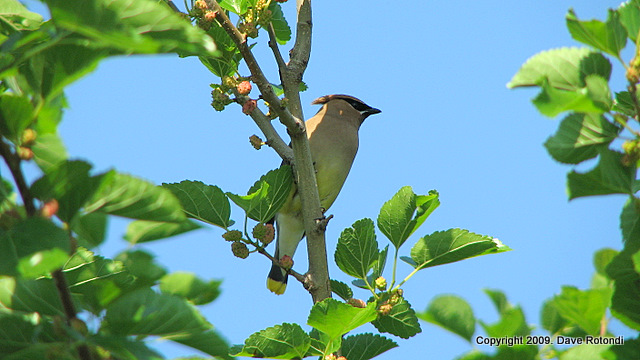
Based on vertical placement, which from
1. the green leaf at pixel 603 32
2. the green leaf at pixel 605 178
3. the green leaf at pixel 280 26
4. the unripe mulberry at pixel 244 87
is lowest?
the green leaf at pixel 605 178

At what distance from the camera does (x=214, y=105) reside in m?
3.31

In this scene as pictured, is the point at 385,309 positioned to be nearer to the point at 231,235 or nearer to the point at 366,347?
the point at 366,347

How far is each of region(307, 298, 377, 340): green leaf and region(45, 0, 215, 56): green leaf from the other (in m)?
1.15

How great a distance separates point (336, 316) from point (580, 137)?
1.02 meters

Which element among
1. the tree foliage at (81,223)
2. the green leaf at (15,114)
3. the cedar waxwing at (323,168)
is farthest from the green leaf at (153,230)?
the cedar waxwing at (323,168)

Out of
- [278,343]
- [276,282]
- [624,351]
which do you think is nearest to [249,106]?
[278,343]

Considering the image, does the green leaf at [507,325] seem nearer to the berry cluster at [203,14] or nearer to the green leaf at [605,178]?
the green leaf at [605,178]

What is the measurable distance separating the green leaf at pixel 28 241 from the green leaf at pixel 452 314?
1.06 meters

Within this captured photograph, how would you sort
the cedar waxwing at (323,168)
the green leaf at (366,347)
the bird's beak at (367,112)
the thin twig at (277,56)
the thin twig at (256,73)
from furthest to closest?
the bird's beak at (367,112)
the cedar waxwing at (323,168)
the thin twig at (277,56)
the thin twig at (256,73)
the green leaf at (366,347)

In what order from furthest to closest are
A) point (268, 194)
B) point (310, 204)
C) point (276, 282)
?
point (276, 282), point (310, 204), point (268, 194)

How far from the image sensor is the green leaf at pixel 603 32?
1.81 metres

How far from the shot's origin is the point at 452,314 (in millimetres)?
2037

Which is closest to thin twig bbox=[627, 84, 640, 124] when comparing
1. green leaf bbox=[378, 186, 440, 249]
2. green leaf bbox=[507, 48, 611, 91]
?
green leaf bbox=[507, 48, 611, 91]

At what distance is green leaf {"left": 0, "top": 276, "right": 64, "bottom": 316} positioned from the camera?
5.79 feet
